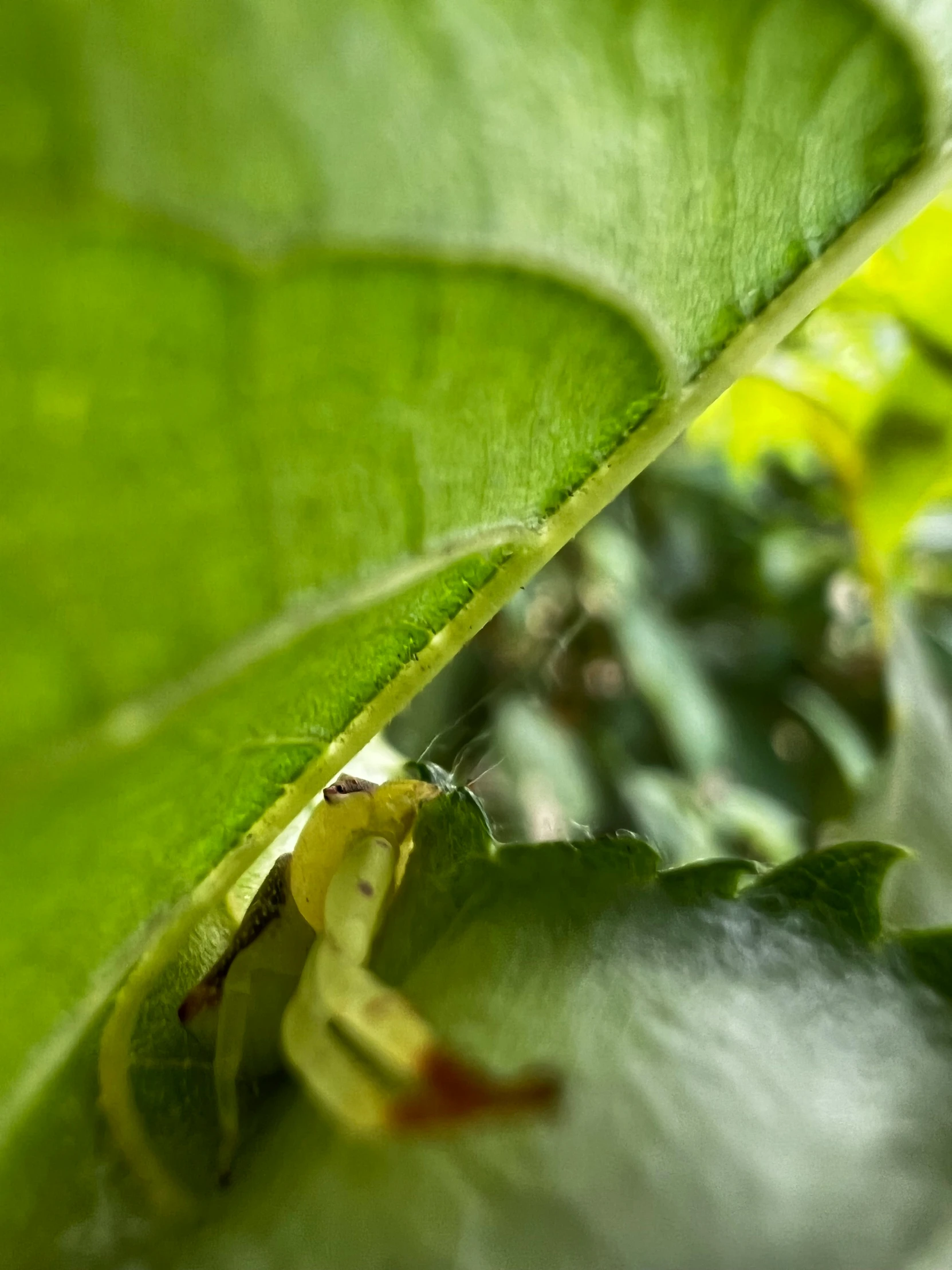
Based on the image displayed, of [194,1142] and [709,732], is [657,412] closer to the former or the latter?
[194,1142]

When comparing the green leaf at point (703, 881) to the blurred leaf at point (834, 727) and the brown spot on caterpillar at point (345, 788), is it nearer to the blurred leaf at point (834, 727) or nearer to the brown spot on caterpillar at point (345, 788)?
the brown spot on caterpillar at point (345, 788)

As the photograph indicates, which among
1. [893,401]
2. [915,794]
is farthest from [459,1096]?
[893,401]

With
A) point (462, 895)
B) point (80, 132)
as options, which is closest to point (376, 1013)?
point (462, 895)

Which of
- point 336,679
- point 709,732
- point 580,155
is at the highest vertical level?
point 580,155

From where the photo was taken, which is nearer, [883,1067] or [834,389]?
[883,1067]

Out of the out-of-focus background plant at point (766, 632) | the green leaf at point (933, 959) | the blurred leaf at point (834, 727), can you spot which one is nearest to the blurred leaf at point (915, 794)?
the out-of-focus background plant at point (766, 632)

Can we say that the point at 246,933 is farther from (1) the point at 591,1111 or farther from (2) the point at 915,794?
(2) the point at 915,794

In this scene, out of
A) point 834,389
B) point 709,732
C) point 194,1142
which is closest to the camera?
point 194,1142
